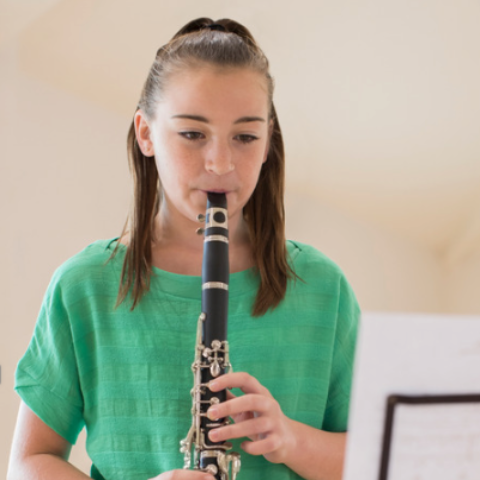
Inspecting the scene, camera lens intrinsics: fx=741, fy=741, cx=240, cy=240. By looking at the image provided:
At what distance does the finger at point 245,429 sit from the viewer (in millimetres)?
958

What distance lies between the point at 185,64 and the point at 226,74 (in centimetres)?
7

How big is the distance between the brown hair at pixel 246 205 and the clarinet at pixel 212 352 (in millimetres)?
147

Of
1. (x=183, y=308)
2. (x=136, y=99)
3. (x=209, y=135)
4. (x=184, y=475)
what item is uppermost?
(x=136, y=99)

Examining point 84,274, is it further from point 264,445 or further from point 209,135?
point 264,445

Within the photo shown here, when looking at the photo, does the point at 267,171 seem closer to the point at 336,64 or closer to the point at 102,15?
the point at 102,15

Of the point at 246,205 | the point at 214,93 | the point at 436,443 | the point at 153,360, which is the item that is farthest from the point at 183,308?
the point at 436,443

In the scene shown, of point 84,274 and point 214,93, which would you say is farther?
point 84,274

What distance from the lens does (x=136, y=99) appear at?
273cm

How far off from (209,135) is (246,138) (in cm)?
6

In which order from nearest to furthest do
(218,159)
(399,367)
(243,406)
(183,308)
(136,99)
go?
(399,367) < (243,406) < (218,159) < (183,308) < (136,99)

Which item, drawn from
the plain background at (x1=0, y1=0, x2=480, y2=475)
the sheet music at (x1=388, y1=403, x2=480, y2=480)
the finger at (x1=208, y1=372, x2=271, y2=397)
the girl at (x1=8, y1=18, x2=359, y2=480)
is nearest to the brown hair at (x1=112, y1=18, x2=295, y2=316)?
the girl at (x1=8, y1=18, x2=359, y2=480)

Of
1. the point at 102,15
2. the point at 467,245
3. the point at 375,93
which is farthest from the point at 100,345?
the point at 467,245

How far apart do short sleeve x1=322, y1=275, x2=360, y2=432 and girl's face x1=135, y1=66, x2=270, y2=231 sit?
0.27m

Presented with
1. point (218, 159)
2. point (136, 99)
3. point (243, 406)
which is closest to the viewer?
point (243, 406)
